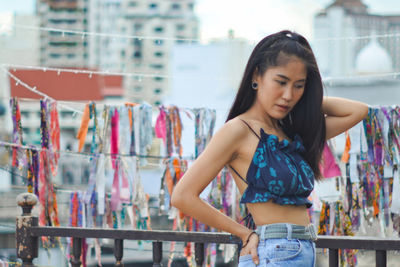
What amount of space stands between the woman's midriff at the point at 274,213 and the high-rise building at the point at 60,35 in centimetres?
8232

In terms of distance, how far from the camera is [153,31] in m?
88.9

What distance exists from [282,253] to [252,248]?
0.34ft

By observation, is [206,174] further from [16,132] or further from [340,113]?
[16,132]

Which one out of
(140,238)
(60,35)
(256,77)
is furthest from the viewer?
(60,35)

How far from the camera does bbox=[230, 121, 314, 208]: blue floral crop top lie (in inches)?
83.9

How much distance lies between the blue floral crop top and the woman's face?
0.09 metres

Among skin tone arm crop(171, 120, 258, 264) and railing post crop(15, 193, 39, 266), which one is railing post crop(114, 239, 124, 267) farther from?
skin tone arm crop(171, 120, 258, 264)

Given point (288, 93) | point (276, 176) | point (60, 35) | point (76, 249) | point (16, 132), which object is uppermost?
point (60, 35)

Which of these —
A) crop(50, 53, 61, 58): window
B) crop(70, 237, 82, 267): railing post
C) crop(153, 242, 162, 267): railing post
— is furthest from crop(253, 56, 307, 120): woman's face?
crop(50, 53, 61, 58): window

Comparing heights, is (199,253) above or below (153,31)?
below

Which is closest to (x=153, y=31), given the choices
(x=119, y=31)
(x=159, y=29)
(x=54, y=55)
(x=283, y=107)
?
(x=159, y=29)

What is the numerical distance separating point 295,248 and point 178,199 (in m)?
0.43

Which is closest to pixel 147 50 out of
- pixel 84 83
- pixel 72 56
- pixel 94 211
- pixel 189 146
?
pixel 72 56

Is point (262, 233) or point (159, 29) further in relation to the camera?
point (159, 29)
